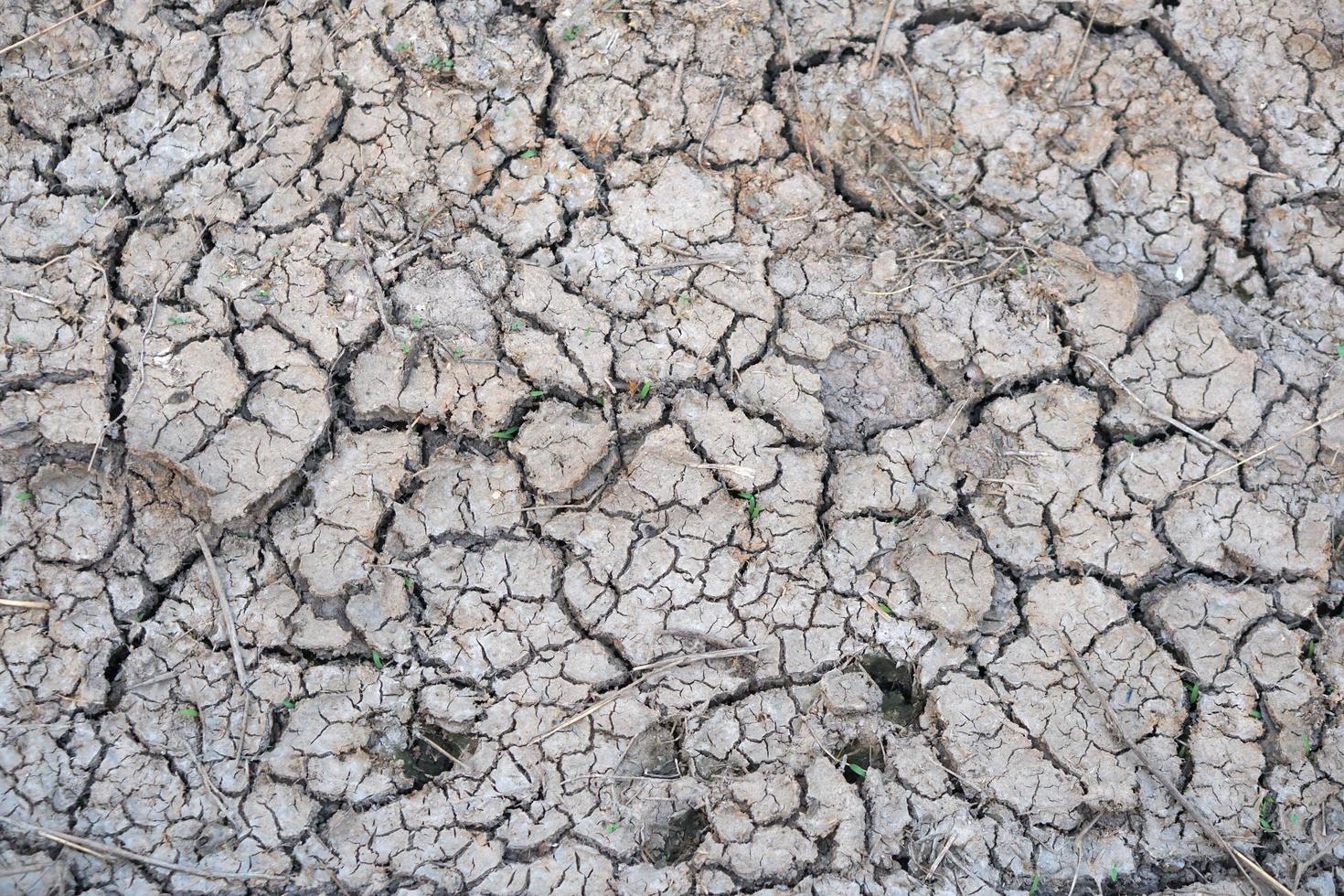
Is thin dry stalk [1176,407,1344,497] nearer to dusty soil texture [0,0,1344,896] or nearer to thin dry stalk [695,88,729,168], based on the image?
dusty soil texture [0,0,1344,896]

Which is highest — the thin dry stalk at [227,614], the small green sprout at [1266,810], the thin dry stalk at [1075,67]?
the thin dry stalk at [1075,67]

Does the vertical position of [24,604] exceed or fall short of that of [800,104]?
it falls short

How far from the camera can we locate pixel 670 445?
242cm

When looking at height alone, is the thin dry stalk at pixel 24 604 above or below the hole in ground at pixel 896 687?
above

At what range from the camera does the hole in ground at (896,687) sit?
2375mm

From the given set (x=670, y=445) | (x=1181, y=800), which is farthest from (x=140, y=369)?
(x=1181, y=800)

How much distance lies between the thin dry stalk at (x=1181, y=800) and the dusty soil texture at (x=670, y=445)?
0.03m

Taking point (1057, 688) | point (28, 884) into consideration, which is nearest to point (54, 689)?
point (28, 884)

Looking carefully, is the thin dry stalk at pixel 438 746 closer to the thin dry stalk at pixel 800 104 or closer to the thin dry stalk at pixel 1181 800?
the thin dry stalk at pixel 1181 800

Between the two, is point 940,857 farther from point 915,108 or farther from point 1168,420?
point 915,108

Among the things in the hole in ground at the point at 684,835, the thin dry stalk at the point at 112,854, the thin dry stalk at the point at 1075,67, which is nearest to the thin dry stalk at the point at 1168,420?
the thin dry stalk at the point at 1075,67

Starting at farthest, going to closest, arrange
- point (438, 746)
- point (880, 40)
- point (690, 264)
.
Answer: point (880, 40), point (690, 264), point (438, 746)

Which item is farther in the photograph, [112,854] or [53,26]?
[53,26]

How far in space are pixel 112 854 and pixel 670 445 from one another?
5.33 feet
